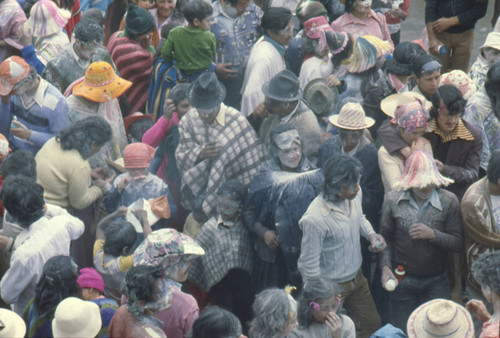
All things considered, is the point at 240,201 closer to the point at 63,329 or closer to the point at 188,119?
the point at 188,119

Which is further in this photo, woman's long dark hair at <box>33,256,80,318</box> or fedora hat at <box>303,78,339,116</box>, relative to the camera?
fedora hat at <box>303,78,339,116</box>

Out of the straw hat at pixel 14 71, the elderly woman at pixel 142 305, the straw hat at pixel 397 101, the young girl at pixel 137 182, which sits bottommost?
the young girl at pixel 137 182

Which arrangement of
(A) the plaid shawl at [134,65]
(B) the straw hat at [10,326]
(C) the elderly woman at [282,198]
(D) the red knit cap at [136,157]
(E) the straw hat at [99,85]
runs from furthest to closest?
(A) the plaid shawl at [134,65] → (E) the straw hat at [99,85] → (D) the red knit cap at [136,157] → (C) the elderly woman at [282,198] → (B) the straw hat at [10,326]

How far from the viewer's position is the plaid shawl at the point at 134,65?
789 centimetres

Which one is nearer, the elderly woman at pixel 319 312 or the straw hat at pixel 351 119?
the elderly woman at pixel 319 312

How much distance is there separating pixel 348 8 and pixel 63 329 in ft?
15.1

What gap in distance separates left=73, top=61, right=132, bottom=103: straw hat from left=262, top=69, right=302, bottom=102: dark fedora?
126 centimetres

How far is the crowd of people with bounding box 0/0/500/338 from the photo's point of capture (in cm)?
497

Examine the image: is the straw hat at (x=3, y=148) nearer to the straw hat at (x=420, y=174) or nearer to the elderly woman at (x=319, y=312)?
the elderly woman at (x=319, y=312)

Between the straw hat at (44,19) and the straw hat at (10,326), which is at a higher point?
the straw hat at (44,19)

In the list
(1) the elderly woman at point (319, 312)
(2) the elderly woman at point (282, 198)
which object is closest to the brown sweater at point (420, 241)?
(2) the elderly woman at point (282, 198)

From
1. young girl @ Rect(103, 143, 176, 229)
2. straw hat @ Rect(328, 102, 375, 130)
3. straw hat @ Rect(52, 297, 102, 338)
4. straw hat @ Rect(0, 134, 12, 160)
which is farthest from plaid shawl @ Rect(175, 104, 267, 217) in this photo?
straw hat @ Rect(52, 297, 102, 338)

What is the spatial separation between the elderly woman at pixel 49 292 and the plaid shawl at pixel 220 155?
1.55 meters

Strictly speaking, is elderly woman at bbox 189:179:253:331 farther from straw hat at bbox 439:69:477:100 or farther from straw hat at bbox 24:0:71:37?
straw hat at bbox 24:0:71:37
